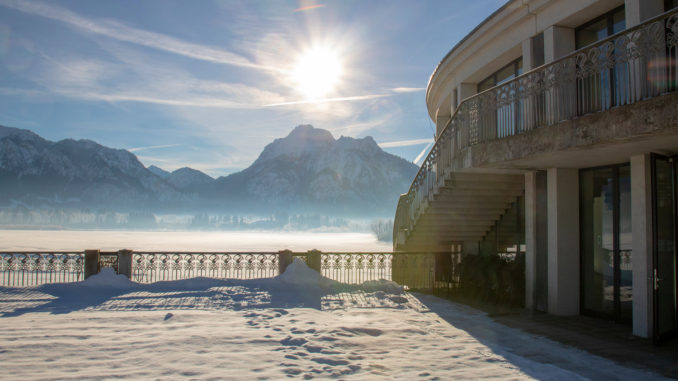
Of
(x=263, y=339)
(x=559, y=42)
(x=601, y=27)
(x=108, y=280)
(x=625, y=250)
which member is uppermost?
(x=601, y=27)

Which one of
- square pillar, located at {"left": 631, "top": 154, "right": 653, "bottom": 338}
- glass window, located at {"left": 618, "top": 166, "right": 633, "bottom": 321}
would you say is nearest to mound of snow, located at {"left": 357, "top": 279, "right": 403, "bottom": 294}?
glass window, located at {"left": 618, "top": 166, "right": 633, "bottom": 321}

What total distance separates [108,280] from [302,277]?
7.04 metres

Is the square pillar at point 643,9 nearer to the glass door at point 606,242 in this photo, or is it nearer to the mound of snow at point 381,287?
the glass door at point 606,242

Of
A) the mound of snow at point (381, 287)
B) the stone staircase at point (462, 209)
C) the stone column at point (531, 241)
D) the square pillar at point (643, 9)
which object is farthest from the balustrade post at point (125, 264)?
the square pillar at point (643, 9)

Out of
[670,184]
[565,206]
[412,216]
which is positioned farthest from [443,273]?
[670,184]

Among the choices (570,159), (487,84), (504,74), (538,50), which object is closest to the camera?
(570,159)

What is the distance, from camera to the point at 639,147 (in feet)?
25.5

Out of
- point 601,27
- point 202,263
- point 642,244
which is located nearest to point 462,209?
point 642,244

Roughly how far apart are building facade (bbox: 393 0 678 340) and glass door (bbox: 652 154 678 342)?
0.11 feet

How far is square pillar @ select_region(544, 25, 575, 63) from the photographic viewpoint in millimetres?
10820

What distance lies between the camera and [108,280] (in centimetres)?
1513

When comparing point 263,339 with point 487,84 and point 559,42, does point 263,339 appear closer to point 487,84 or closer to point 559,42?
point 559,42

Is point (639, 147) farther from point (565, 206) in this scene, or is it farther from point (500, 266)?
point (500, 266)

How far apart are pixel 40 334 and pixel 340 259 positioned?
10.3m
